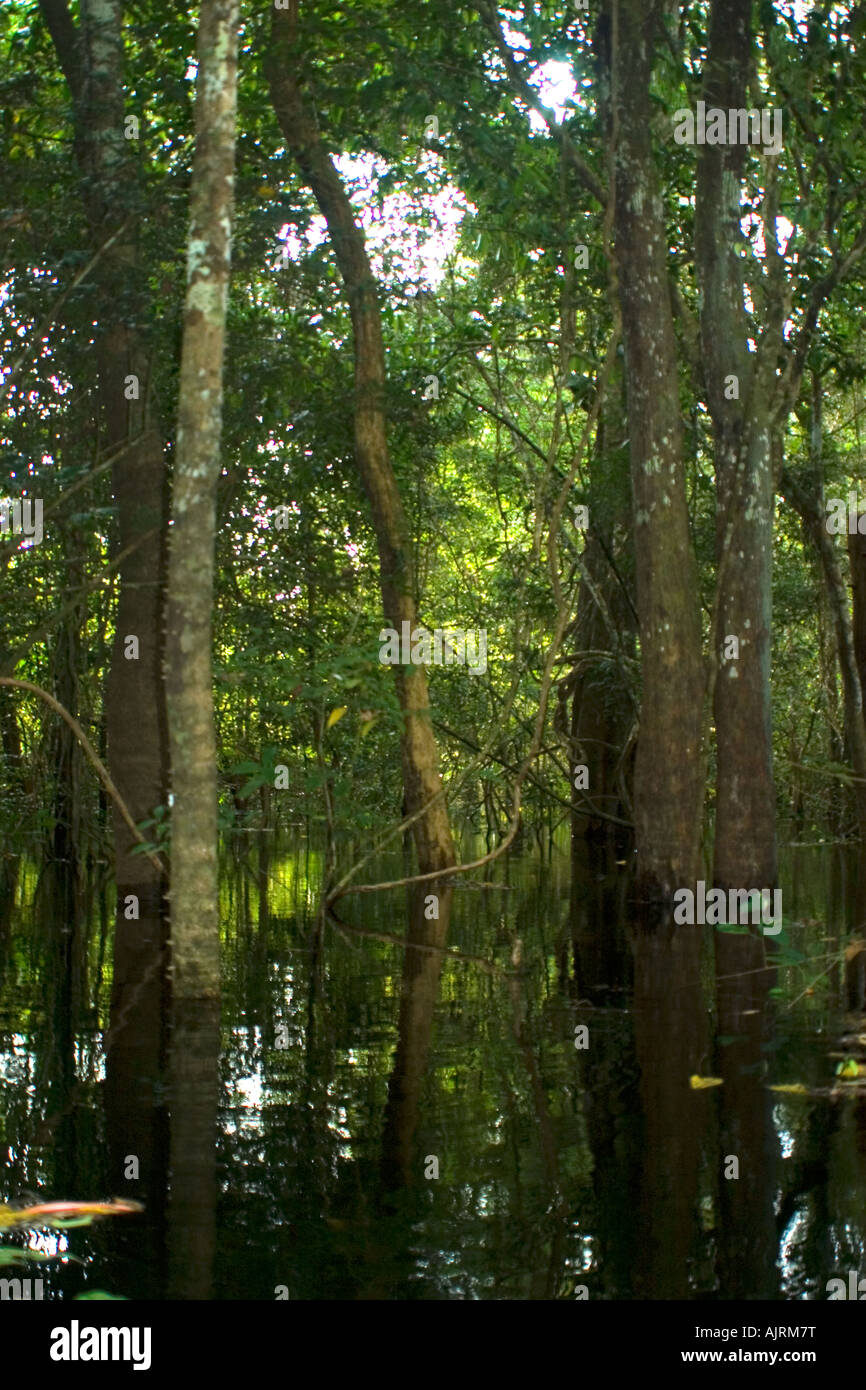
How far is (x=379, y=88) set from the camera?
1245 centimetres

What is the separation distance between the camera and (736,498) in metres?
12.1

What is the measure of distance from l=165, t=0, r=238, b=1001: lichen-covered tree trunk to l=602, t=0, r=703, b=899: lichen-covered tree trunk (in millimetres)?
5007

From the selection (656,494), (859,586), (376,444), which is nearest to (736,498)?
(656,494)

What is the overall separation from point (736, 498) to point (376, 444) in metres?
4.00

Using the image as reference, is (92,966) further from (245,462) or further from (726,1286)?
(726,1286)

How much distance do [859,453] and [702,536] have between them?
275 cm

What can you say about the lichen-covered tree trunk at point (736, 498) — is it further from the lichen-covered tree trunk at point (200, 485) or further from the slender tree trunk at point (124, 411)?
the lichen-covered tree trunk at point (200, 485)

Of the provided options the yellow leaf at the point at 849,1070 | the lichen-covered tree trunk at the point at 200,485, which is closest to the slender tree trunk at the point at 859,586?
the lichen-covered tree trunk at the point at 200,485

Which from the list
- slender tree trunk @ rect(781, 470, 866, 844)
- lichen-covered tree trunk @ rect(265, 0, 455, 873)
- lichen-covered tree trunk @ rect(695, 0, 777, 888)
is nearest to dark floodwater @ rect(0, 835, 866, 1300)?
lichen-covered tree trunk @ rect(695, 0, 777, 888)

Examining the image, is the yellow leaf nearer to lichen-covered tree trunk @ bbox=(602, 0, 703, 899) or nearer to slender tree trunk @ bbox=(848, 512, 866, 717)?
lichen-covered tree trunk @ bbox=(602, 0, 703, 899)

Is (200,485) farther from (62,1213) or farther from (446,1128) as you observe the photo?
(62,1213)

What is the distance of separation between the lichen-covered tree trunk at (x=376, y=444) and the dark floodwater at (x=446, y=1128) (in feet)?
14.7

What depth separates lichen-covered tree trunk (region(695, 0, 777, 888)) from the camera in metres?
12.1

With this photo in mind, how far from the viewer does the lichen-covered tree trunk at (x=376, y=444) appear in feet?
44.8
